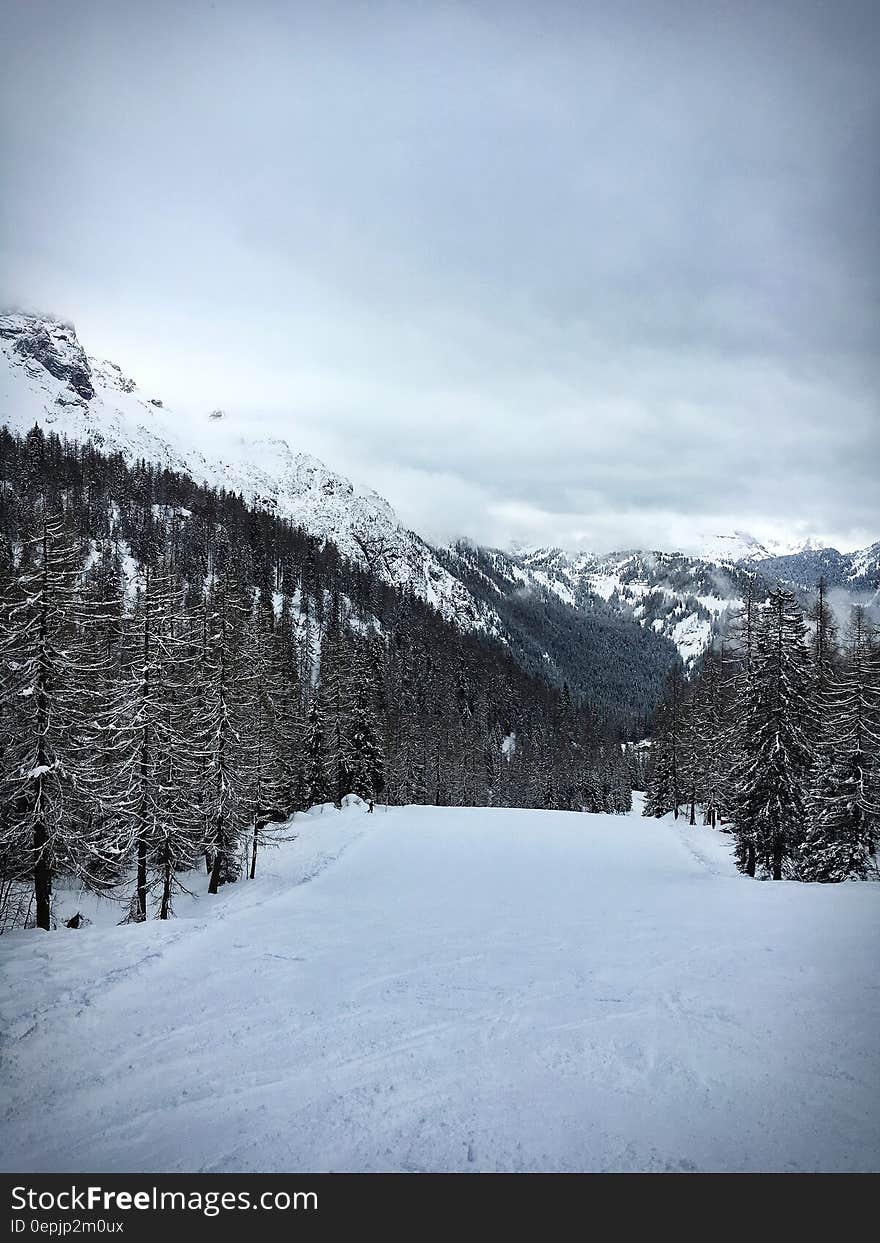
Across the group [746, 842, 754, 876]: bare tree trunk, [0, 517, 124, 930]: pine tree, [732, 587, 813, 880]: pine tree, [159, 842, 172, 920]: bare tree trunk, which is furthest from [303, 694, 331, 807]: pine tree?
[732, 587, 813, 880]: pine tree

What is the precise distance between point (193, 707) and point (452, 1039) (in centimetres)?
1769

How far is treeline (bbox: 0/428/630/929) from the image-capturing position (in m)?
16.6

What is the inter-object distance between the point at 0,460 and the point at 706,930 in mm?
151608

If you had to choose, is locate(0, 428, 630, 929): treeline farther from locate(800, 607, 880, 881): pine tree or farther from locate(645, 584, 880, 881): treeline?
locate(800, 607, 880, 881): pine tree

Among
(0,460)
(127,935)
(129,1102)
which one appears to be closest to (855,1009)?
(129,1102)

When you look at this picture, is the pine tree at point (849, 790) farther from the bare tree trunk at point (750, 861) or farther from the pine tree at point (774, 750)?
the bare tree trunk at point (750, 861)

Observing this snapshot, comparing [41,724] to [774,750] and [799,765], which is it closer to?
[774,750]

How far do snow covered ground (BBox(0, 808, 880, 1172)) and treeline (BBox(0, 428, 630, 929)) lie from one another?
16.7 ft

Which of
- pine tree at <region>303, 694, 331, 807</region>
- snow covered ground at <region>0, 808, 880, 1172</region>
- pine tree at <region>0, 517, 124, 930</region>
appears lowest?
pine tree at <region>303, 694, 331, 807</region>

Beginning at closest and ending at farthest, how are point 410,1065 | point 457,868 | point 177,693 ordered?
point 410,1065 → point 177,693 → point 457,868

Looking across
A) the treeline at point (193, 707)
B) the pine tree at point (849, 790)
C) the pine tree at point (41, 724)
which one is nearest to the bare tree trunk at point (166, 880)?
the treeline at point (193, 707)

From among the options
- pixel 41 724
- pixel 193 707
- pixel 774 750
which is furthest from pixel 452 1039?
pixel 774 750

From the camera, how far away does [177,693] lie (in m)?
23.2
